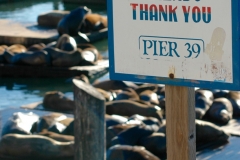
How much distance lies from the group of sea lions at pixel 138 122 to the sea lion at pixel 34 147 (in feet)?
0.04

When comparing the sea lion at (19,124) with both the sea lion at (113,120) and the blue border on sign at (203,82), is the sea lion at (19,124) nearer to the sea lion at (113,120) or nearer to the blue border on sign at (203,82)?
the sea lion at (113,120)

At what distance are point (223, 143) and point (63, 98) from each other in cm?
251

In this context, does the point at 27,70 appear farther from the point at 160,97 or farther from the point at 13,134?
the point at 13,134

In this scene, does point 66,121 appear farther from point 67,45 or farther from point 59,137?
point 67,45

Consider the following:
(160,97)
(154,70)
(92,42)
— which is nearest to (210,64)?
(154,70)

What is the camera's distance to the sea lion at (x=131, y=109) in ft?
22.7

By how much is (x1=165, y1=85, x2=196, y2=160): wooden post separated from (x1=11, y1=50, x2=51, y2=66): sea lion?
8131mm

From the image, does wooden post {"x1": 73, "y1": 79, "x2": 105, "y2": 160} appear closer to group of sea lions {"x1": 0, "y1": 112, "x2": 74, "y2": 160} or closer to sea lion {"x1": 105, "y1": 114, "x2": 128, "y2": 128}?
group of sea lions {"x1": 0, "y1": 112, "x2": 74, "y2": 160}

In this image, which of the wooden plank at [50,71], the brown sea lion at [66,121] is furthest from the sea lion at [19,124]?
the wooden plank at [50,71]

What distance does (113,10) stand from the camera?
7.95ft

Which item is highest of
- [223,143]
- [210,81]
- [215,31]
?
[215,31]

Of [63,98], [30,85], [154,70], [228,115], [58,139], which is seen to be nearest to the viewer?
[154,70]

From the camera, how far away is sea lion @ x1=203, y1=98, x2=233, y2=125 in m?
6.86

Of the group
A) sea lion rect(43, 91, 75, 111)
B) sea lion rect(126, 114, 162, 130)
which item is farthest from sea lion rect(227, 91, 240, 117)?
sea lion rect(43, 91, 75, 111)
